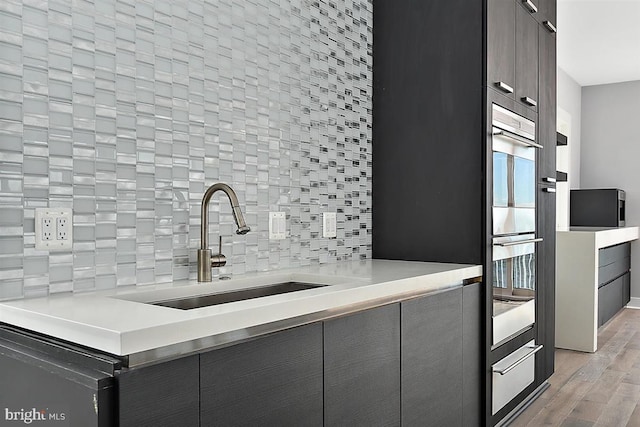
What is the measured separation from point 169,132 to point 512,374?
2000mm

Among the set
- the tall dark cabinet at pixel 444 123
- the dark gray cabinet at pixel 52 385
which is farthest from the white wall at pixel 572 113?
the dark gray cabinet at pixel 52 385

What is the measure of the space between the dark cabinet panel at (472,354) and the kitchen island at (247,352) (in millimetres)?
141

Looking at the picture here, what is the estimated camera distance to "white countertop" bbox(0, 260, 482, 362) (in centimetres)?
109

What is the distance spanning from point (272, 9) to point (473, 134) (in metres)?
1.01

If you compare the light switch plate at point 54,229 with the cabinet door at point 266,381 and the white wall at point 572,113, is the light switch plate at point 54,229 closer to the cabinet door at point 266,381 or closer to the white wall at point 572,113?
the cabinet door at point 266,381

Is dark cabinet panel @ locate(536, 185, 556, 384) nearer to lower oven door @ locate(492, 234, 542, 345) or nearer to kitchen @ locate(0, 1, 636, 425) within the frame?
lower oven door @ locate(492, 234, 542, 345)

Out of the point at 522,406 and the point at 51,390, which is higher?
the point at 51,390

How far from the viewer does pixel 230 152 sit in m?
2.05

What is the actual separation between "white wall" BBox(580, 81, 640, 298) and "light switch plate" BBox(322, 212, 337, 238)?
5.40 metres

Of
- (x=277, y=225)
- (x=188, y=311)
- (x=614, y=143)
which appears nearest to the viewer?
(x=188, y=311)

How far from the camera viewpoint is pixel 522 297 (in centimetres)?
291

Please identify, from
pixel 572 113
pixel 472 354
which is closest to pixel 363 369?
pixel 472 354

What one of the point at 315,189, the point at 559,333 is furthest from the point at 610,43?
the point at 315,189

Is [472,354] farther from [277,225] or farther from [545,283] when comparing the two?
[545,283]
